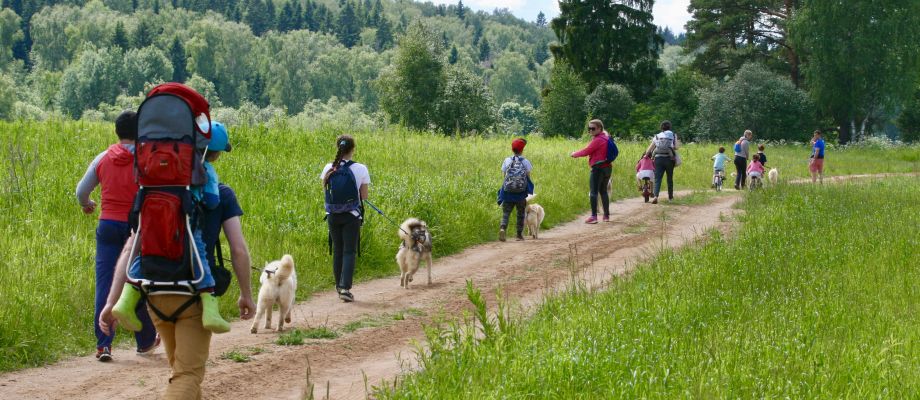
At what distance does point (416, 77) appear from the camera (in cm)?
6588

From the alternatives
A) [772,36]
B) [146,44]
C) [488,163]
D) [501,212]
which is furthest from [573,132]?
[146,44]

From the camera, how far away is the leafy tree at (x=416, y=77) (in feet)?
213

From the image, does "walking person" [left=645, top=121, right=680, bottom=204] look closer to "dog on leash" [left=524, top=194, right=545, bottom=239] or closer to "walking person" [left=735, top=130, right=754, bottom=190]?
"walking person" [left=735, top=130, right=754, bottom=190]

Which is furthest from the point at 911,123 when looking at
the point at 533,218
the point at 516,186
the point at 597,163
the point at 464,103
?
the point at 516,186

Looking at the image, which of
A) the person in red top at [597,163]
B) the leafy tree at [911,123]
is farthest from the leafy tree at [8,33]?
the person in red top at [597,163]

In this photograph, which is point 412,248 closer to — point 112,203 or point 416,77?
point 112,203

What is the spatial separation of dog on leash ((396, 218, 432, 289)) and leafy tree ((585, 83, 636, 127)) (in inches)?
1967

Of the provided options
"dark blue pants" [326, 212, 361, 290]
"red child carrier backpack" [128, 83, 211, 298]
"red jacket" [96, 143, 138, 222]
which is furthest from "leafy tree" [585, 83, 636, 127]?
"red child carrier backpack" [128, 83, 211, 298]

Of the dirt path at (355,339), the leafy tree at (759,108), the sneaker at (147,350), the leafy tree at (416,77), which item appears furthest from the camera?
the leafy tree at (416,77)

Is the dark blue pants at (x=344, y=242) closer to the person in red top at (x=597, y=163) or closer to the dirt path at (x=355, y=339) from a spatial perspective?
the dirt path at (x=355, y=339)

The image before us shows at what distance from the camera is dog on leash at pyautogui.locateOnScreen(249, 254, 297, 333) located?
8.16m

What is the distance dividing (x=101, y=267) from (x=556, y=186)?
14.6 meters

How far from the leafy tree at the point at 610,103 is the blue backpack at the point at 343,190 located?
51.0 metres

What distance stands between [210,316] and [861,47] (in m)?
60.3
